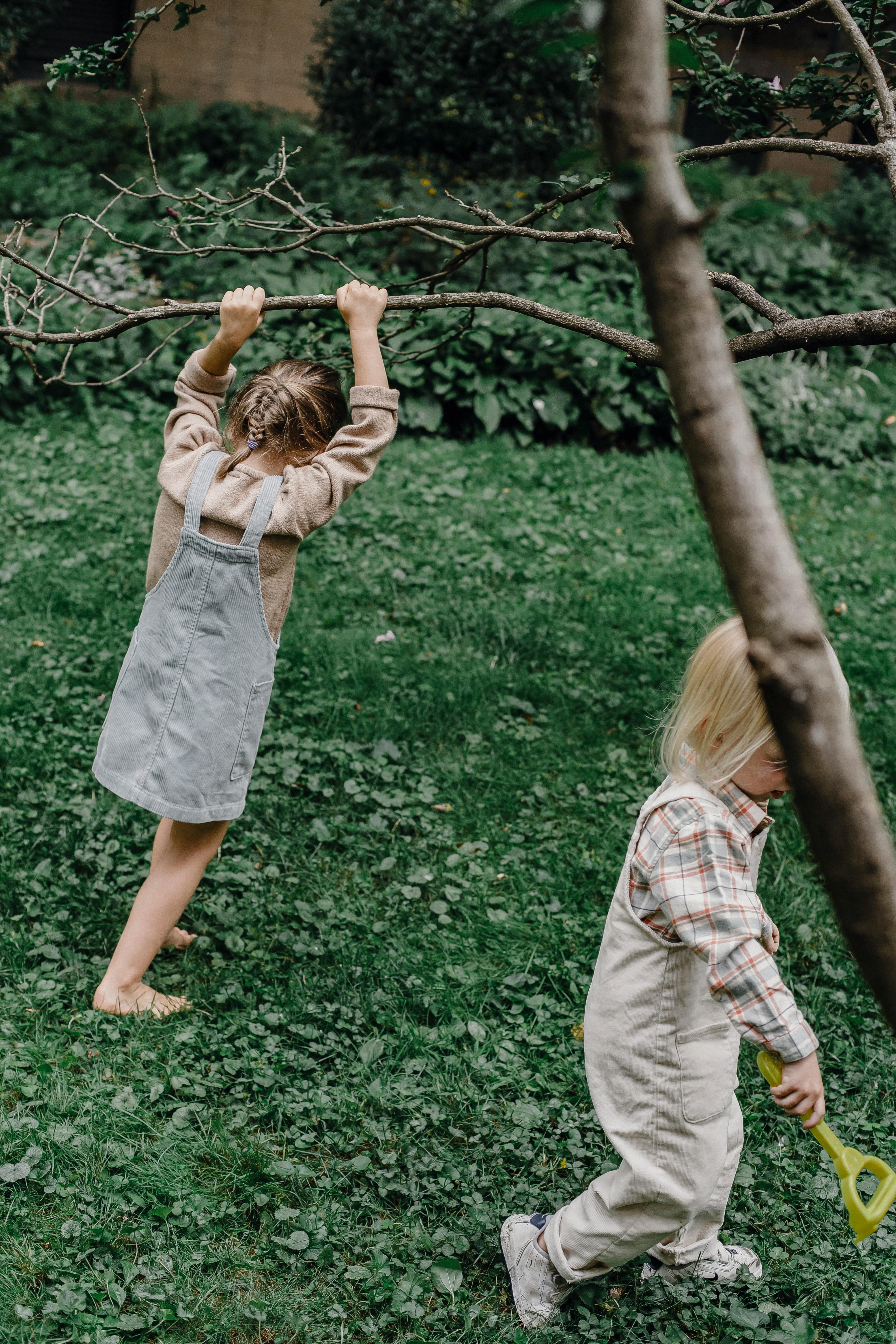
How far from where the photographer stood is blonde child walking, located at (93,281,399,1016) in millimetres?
2447

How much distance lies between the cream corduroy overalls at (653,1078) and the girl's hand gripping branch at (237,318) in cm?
133

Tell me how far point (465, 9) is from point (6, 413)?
5.57 m

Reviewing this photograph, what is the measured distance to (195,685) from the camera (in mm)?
2557

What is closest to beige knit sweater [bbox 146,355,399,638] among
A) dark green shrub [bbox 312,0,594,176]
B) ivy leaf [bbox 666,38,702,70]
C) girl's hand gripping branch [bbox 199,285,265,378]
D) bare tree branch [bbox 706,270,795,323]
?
girl's hand gripping branch [bbox 199,285,265,378]

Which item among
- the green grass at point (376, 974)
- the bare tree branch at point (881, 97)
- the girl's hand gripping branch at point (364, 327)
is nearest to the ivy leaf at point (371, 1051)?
the green grass at point (376, 974)

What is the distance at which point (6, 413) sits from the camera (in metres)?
6.60

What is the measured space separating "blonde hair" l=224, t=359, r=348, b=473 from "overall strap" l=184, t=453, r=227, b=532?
0.20 feet

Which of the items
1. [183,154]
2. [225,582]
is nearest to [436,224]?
[225,582]

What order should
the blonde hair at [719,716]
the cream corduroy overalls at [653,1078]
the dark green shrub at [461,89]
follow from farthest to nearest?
the dark green shrub at [461,89] → the cream corduroy overalls at [653,1078] → the blonde hair at [719,716]

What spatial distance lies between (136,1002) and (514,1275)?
Answer: 1.13m

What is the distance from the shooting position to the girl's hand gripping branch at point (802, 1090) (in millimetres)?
1705

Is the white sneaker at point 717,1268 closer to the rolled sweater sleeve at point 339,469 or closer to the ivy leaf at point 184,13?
the rolled sweater sleeve at point 339,469

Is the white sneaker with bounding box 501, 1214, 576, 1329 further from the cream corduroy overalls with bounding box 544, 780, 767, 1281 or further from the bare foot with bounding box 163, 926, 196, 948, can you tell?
the bare foot with bounding box 163, 926, 196, 948

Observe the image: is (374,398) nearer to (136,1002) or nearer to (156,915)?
(156,915)
